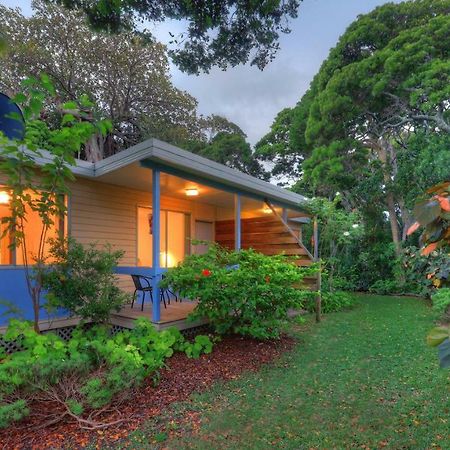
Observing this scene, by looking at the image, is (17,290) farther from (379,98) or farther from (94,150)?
(94,150)

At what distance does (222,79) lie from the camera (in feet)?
41.9

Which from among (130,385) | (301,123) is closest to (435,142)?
(301,123)

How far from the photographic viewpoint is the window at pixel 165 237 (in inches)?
293

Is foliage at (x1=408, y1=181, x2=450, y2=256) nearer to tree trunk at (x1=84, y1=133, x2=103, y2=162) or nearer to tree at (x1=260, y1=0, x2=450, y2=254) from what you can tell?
tree at (x1=260, y1=0, x2=450, y2=254)

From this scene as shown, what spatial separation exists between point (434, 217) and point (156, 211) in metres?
4.28

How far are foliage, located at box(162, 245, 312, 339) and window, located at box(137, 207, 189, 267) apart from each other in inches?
105

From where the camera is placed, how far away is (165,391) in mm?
3613

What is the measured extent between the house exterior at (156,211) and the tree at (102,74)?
19.8ft

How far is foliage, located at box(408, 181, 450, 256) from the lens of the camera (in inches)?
47.3

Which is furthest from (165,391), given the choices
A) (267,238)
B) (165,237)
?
(267,238)

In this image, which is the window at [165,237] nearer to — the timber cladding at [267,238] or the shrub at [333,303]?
the timber cladding at [267,238]

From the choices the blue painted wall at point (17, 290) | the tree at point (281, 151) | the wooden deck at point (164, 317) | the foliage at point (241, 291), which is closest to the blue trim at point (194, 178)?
the foliage at point (241, 291)

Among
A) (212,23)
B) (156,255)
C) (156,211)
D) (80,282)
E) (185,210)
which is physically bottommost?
(80,282)

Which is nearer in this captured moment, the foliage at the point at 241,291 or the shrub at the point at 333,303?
the foliage at the point at 241,291
